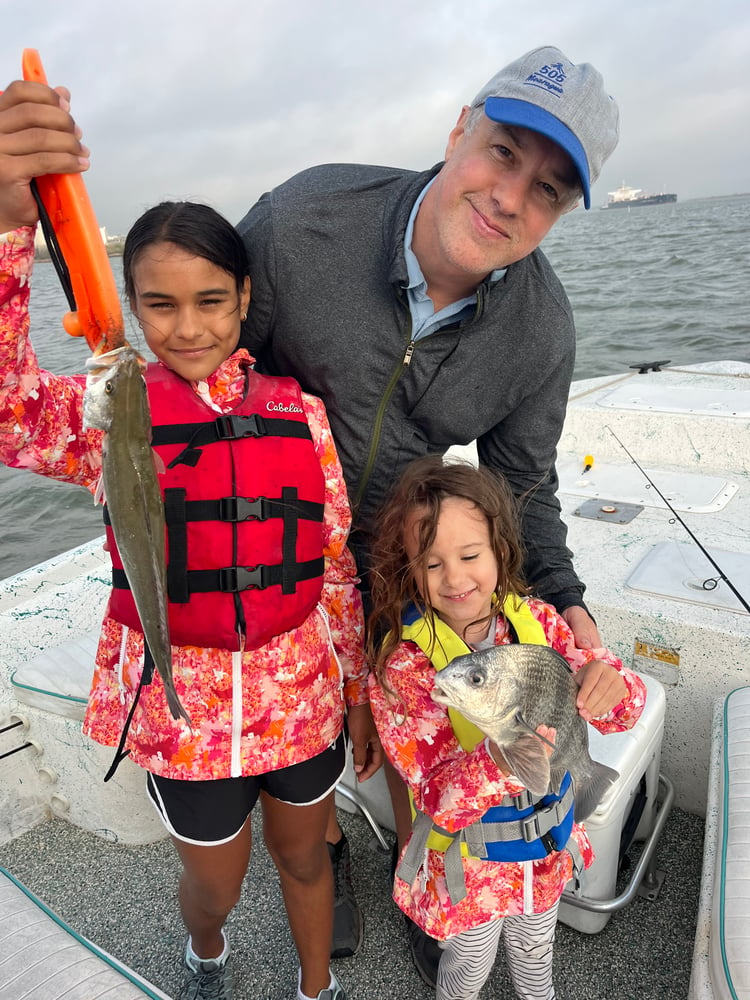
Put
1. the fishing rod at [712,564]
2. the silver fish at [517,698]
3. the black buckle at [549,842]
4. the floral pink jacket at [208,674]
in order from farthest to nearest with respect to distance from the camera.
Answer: the fishing rod at [712,564] < the black buckle at [549,842] < the floral pink jacket at [208,674] < the silver fish at [517,698]

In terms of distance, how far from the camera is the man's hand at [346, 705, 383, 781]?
2.26 metres

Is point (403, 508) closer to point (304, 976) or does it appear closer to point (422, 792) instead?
point (422, 792)

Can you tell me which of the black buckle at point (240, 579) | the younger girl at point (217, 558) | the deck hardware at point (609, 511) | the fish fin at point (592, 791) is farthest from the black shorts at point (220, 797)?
the deck hardware at point (609, 511)

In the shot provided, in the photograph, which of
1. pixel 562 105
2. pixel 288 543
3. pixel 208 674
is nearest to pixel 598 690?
pixel 288 543

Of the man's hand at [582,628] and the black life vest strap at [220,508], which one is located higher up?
the black life vest strap at [220,508]

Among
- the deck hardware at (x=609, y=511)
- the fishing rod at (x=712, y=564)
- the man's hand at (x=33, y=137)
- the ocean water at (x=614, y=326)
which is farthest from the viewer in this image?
the ocean water at (x=614, y=326)

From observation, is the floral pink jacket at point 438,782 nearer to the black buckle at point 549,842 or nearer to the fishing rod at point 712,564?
the black buckle at point 549,842

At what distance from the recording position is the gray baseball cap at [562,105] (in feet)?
5.99

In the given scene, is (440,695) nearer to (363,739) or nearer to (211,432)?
(363,739)

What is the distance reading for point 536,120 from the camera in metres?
1.81

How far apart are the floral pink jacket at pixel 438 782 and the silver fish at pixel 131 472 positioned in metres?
0.79

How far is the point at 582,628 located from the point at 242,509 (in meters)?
1.13

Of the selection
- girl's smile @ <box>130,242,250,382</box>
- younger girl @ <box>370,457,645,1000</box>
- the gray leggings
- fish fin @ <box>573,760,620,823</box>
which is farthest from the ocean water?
the gray leggings

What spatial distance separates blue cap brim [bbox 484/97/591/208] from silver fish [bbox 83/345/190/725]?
1168 mm
